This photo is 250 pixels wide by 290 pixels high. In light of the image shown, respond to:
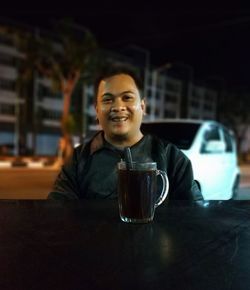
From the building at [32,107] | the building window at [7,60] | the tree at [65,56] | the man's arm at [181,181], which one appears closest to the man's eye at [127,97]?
the man's arm at [181,181]

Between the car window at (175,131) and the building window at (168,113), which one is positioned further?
the building window at (168,113)

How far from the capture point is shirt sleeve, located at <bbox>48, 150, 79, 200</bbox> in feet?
6.24

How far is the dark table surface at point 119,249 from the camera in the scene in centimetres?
88

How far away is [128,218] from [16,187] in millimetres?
10462

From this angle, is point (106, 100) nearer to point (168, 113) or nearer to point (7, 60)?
point (7, 60)

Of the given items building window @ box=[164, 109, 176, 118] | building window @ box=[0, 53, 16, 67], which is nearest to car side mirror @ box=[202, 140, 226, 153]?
building window @ box=[0, 53, 16, 67]

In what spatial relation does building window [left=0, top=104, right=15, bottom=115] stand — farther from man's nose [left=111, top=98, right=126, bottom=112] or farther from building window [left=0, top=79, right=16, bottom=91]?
man's nose [left=111, top=98, right=126, bottom=112]

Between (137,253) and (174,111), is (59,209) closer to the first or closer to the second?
(137,253)

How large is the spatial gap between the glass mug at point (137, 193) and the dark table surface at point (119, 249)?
0.13 feet

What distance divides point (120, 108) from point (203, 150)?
14.3ft

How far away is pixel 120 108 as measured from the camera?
1.84 m

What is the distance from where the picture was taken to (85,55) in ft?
77.4

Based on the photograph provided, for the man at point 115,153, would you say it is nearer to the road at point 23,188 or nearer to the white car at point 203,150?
the white car at point 203,150

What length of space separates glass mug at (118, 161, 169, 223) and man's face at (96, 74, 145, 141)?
0.45 meters
